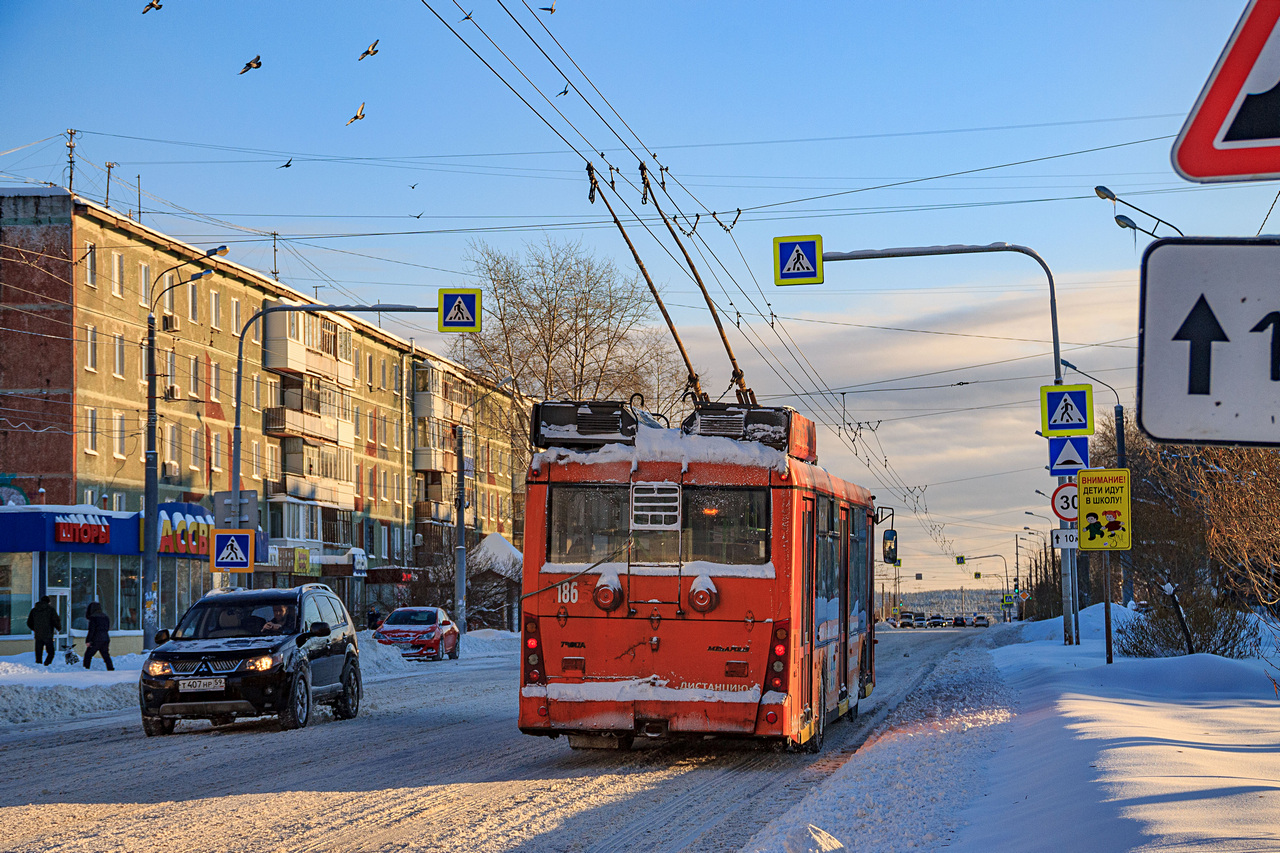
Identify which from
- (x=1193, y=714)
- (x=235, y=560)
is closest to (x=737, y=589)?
(x=1193, y=714)

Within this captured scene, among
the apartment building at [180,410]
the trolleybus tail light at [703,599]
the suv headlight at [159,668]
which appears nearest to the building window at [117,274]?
the apartment building at [180,410]

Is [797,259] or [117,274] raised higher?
[117,274]

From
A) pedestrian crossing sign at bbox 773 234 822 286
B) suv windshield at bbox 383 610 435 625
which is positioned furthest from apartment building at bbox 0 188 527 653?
pedestrian crossing sign at bbox 773 234 822 286

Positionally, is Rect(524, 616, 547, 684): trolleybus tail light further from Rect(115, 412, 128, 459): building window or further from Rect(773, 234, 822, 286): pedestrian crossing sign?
Rect(115, 412, 128, 459): building window

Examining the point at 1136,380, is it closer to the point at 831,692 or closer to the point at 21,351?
the point at 831,692

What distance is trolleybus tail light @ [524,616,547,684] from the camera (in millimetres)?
12578

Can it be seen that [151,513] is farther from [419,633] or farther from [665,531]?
[665,531]

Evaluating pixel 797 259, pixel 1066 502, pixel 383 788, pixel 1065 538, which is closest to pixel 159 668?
pixel 383 788

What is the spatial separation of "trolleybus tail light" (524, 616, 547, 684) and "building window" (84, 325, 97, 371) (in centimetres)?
3807

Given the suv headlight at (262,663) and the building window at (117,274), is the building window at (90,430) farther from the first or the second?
the suv headlight at (262,663)

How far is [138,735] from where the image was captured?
16.5m

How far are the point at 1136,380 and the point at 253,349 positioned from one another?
196ft

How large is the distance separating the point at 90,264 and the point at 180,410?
26.0ft

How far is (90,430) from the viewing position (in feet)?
153
